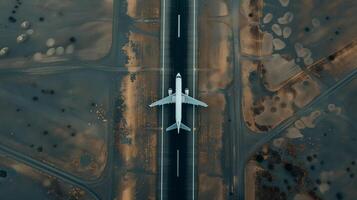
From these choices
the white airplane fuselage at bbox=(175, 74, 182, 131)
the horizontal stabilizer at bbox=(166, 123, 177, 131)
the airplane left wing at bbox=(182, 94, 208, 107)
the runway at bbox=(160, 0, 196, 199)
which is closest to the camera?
the white airplane fuselage at bbox=(175, 74, 182, 131)

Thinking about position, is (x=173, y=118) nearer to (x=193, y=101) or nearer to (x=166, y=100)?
(x=166, y=100)

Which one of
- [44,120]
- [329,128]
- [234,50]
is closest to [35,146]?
[44,120]

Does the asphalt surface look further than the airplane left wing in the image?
No

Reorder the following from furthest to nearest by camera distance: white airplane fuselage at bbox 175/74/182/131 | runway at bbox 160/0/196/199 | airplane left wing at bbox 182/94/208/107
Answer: airplane left wing at bbox 182/94/208/107
runway at bbox 160/0/196/199
white airplane fuselage at bbox 175/74/182/131

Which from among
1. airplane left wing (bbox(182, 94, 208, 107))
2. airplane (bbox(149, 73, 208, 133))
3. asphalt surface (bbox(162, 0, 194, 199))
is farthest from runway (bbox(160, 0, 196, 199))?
airplane left wing (bbox(182, 94, 208, 107))

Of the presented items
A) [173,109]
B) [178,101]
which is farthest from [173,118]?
[178,101]

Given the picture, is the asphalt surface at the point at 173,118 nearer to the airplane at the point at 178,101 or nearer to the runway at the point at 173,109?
the runway at the point at 173,109

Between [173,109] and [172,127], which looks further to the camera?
[173,109]

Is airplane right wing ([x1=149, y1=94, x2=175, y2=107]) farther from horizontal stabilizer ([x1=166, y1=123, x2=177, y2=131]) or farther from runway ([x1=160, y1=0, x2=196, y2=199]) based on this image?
horizontal stabilizer ([x1=166, y1=123, x2=177, y2=131])

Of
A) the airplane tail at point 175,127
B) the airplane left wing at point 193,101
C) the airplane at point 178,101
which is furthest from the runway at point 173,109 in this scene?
the airplane left wing at point 193,101
